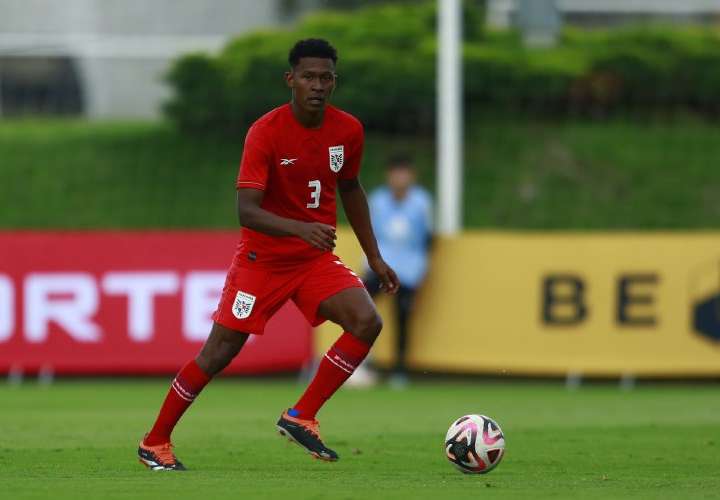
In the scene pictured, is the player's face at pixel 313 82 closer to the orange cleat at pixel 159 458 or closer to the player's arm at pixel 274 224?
the player's arm at pixel 274 224

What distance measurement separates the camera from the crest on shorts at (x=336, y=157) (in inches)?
364

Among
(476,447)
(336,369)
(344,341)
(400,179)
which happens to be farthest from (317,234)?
(400,179)

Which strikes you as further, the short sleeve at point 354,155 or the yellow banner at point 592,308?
the yellow banner at point 592,308

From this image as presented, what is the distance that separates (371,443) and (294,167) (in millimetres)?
2487

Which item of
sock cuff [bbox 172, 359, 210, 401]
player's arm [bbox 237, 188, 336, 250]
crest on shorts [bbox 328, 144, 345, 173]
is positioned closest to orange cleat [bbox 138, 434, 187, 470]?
sock cuff [bbox 172, 359, 210, 401]

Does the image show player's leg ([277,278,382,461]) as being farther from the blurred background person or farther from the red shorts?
the blurred background person

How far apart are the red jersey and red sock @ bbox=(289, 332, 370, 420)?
0.56 metres

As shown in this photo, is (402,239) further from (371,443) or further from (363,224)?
(363,224)

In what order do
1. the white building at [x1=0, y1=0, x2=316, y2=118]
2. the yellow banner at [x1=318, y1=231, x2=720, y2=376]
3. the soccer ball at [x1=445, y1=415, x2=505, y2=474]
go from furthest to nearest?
the white building at [x1=0, y1=0, x2=316, y2=118] < the yellow banner at [x1=318, y1=231, x2=720, y2=376] < the soccer ball at [x1=445, y1=415, x2=505, y2=474]

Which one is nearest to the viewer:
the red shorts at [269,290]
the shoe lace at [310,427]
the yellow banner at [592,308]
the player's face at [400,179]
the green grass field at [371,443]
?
the green grass field at [371,443]

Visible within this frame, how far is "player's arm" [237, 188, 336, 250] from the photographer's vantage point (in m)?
8.68

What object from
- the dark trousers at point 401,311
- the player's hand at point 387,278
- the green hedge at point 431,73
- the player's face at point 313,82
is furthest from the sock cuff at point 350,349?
the green hedge at point 431,73

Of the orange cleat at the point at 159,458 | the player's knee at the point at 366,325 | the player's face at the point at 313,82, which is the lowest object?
the orange cleat at the point at 159,458

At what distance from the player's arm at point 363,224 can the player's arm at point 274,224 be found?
740mm
